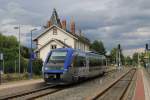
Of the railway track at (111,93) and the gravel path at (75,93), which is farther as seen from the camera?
the railway track at (111,93)

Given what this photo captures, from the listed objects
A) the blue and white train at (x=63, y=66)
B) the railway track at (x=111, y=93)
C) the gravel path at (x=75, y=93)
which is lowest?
the railway track at (x=111, y=93)

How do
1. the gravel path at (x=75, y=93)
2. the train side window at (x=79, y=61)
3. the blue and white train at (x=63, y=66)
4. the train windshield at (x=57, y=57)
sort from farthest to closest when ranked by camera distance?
the train side window at (x=79, y=61), the train windshield at (x=57, y=57), the blue and white train at (x=63, y=66), the gravel path at (x=75, y=93)

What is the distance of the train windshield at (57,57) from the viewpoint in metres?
32.0

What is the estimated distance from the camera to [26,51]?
125 m

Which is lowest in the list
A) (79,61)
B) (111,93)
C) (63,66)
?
(111,93)

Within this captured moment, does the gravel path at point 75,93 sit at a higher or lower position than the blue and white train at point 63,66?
lower

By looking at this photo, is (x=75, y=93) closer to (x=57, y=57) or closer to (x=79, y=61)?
(x=57, y=57)

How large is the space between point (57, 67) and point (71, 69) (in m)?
1.36

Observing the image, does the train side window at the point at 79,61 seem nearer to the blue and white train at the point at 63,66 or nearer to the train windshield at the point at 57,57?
the blue and white train at the point at 63,66

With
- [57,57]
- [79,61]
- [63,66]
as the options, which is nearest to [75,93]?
[63,66]

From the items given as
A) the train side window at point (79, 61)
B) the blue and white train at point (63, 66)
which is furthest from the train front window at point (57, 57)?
A: the train side window at point (79, 61)

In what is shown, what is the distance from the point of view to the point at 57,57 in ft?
106

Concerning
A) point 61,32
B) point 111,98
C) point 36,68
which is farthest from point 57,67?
point 61,32

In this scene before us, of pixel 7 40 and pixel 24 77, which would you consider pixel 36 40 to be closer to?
pixel 7 40
